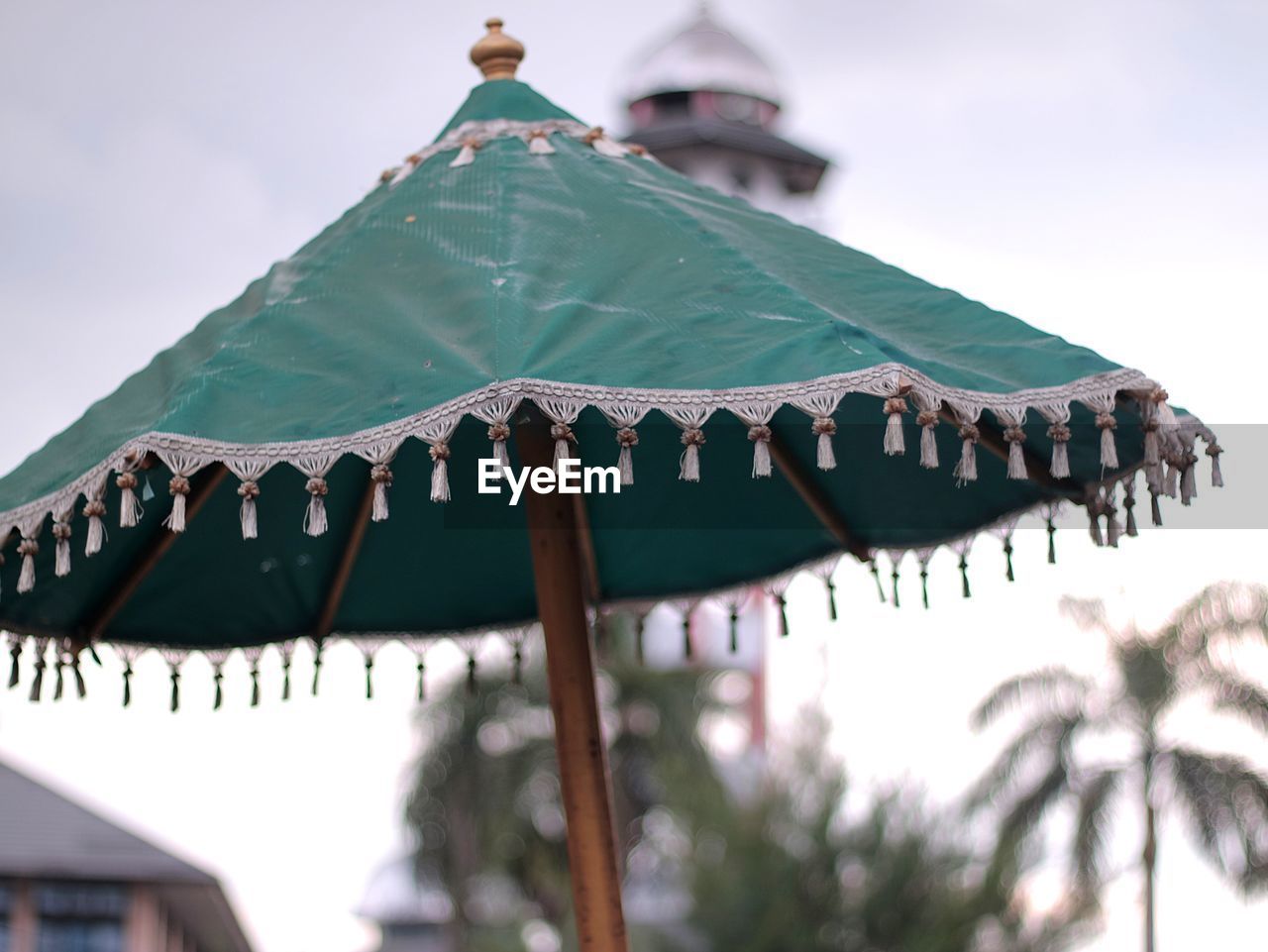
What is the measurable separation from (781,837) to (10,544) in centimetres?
2366

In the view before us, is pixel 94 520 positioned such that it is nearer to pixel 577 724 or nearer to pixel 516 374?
pixel 516 374

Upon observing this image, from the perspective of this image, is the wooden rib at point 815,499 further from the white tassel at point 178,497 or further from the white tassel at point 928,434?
the white tassel at point 178,497

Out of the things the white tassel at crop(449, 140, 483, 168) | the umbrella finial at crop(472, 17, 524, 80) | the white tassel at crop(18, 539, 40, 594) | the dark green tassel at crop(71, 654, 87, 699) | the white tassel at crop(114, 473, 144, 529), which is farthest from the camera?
the umbrella finial at crop(472, 17, 524, 80)

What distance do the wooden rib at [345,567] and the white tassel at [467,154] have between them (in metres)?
1.09

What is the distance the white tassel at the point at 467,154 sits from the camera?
449cm

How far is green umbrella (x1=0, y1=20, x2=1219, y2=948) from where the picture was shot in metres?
Answer: 3.51

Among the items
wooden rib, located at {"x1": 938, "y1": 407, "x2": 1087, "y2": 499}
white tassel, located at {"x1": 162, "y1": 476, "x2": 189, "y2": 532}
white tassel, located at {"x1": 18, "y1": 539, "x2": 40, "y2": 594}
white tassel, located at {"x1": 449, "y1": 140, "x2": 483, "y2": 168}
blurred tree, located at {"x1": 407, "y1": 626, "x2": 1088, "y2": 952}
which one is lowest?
blurred tree, located at {"x1": 407, "y1": 626, "x2": 1088, "y2": 952}

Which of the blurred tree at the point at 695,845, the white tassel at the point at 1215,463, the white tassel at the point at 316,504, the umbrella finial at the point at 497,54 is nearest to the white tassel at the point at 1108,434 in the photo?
the white tassel at the point at 1215,463

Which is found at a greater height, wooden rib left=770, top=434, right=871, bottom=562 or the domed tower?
the domed tower

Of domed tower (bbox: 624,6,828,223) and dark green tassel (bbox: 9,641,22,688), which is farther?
domed tower (bbox: 624,6,828,223)

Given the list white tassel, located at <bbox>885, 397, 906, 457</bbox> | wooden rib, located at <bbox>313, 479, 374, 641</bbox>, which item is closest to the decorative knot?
white tassel, located at <bbox>885, 397, 906, 457</bbox>

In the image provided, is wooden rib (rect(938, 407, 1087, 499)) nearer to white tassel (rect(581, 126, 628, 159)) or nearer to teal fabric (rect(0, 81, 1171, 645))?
teal fabric (rect(0, 81, 1171, 645))

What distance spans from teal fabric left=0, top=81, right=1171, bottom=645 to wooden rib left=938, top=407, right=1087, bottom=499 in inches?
2.6

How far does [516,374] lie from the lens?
3.45 meters
